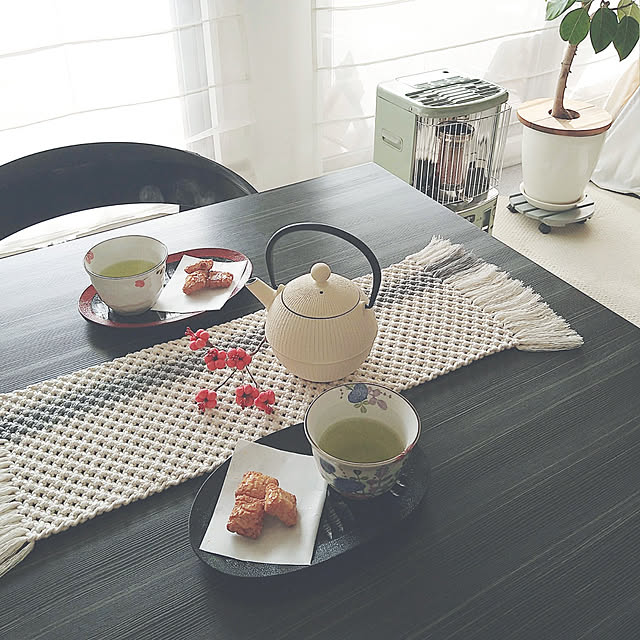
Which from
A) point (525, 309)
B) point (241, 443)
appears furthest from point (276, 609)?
point (525, 309)

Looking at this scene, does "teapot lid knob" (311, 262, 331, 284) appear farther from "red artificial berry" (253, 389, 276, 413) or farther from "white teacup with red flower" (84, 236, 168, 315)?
"white teacup with red flower" (84, 236, 168, 315)

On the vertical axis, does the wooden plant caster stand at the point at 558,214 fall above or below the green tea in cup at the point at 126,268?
below

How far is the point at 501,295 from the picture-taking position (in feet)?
3.38

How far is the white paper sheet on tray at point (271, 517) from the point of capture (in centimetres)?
67

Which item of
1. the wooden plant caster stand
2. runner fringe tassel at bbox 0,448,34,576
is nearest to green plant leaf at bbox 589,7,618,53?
the wooden plant caster stand

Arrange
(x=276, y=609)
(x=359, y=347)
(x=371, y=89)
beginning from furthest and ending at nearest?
(x=371, y=89) → (x=359, y=347) → (x=276, y=609)

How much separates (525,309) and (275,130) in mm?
1786

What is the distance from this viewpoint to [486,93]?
2.15 m

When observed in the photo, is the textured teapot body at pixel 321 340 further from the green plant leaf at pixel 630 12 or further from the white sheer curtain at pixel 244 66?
the green plant leaf at pixel 630 12

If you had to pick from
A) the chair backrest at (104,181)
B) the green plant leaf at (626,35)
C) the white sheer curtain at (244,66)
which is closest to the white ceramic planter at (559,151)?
the green plant leaf at (626,35)

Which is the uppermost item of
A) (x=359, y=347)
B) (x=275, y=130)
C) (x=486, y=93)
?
(x=359, y=347)

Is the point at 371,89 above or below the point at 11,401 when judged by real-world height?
below

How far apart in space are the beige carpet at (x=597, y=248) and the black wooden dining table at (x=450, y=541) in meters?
1.44

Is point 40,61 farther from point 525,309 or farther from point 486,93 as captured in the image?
point 525,309
